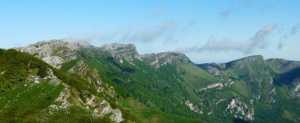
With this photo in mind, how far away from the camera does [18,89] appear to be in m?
141

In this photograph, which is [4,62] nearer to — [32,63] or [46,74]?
[32,63]

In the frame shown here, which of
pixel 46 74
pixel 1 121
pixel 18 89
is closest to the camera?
pixel 1 121

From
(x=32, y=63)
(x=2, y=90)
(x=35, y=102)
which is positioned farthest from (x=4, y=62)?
(x=35, y=102)

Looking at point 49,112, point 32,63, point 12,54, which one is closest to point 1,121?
point 49,112

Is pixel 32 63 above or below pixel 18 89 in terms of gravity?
above

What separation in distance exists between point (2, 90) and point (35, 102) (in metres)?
25.2

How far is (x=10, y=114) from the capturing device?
117 metres

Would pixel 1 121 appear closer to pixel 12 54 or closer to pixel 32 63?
pixel 32 63

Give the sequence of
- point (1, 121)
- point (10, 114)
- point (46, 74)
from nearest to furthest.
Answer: point (1, 121) < point (10, 114) < point (46, 74)

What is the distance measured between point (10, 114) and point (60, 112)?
23456 mm

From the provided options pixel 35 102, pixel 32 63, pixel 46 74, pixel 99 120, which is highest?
pixel 32 63

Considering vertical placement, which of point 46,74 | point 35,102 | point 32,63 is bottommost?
point 35,102

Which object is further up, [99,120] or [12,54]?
[12,54]

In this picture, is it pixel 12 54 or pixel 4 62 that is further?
pixel 12 54
